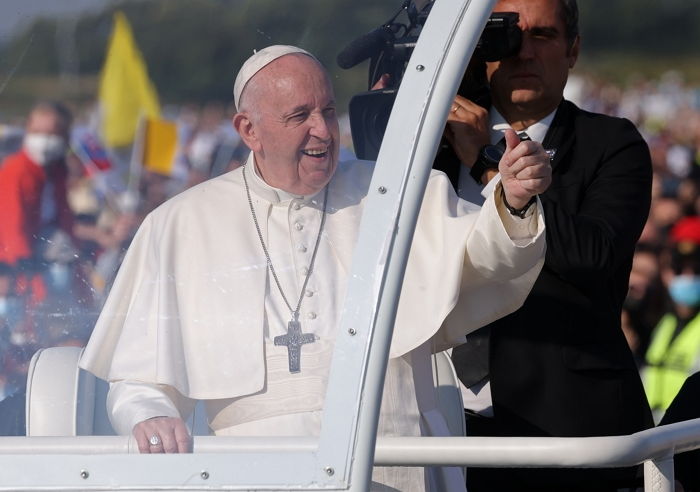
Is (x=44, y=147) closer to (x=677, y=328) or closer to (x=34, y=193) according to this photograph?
(x=34, y=193)

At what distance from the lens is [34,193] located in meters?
2.58

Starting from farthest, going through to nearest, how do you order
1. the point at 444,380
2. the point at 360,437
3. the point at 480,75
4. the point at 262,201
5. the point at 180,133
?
the point at 480,75 → the point at 444,380 → the point at 262,201 → the point at 180,133 → the point at 360,437

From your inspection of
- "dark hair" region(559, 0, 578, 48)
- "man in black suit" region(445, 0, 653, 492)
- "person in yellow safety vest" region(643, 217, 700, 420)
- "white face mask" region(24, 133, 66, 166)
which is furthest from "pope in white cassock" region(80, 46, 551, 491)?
"person in yellow safety vest" region(643, 217, 700, 420)

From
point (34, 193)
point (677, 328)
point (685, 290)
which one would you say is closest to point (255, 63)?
point (34, 193)

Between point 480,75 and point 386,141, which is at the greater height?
point 480,75

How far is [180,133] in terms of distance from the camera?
8.21ft

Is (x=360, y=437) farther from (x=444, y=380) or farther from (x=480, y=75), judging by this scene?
(x=480, y=75)

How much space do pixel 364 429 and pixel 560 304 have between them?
3.80 feet

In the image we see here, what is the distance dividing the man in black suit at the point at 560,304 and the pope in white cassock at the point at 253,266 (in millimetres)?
601

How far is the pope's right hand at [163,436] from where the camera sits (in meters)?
2.49

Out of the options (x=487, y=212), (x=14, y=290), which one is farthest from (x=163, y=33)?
(x=487, y=212)

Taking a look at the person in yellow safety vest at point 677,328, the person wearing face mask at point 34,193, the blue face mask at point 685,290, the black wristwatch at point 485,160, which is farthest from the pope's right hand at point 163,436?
the blue face mask at point 685,290

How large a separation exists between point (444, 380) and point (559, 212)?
514 millimetres

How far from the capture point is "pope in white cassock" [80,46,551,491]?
2623 mm
